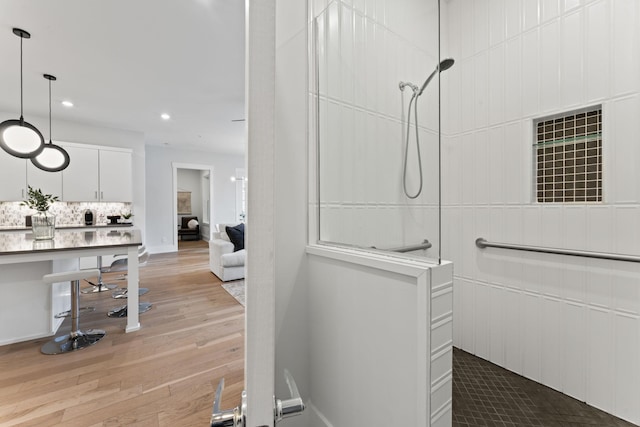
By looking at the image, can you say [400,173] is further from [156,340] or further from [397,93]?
[156,340]

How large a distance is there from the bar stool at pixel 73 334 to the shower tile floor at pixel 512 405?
9.59 feet

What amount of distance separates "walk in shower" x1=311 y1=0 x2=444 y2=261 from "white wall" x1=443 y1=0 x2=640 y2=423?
0.27 meters

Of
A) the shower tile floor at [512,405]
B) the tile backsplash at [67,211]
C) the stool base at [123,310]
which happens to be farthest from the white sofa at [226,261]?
the shower tile floor at [512,405]

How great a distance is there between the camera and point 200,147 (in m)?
6.86

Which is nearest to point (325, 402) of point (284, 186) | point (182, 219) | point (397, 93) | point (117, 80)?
point (284, 186)

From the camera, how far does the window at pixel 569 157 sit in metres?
1.47

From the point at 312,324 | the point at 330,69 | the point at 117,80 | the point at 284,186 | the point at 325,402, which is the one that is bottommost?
the point at 325,402

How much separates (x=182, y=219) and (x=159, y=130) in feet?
17.0

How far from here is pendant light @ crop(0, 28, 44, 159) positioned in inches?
90.5

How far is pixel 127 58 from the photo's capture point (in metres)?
2.74

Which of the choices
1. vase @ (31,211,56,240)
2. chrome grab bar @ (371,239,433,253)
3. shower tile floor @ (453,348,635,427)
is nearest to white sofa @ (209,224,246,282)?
vase @ (31,211,56,240)

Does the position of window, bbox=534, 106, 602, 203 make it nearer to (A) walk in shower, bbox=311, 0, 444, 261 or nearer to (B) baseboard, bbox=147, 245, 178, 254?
(A) walk in shower, bbox=311, 0, 444, 261

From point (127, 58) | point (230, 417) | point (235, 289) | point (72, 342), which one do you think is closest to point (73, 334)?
point (72, 342)

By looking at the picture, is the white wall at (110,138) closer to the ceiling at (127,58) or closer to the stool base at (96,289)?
the ceiling at (127,58)
